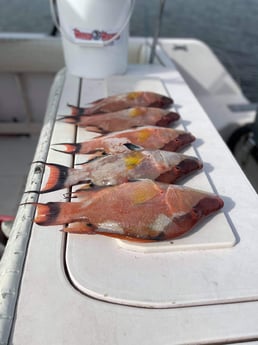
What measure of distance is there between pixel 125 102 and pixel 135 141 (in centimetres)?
43

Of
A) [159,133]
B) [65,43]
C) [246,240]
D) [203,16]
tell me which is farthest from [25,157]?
[203,16]

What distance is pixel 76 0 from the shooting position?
66.9 inches

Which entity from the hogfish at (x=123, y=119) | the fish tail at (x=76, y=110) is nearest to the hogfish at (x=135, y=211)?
the hogfish at (x=123, y=119)

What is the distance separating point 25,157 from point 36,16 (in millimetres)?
6725

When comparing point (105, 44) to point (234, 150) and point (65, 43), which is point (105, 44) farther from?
→ point (234, 150)

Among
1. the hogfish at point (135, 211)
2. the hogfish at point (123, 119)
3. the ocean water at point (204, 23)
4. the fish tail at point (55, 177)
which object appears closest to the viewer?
the hogfish at point (135, 211)

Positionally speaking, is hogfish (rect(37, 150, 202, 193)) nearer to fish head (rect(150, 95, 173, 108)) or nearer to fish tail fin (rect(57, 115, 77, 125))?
fish tail fin (rect(57, 115, 77, 125))

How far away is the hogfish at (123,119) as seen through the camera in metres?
1.43

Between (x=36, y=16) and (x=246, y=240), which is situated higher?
(x=246, y=240)

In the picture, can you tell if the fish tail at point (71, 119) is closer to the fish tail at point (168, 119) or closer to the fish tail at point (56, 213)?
the fish tail at point (168, 119)

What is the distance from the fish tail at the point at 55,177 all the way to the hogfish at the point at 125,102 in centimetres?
56

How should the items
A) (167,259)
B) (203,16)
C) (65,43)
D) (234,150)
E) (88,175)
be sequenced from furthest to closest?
1. (203,16)
2. (234,150)
3. (65,43)
4. (88,175)
5. (167,259)

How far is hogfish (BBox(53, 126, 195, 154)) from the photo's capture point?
1.23m

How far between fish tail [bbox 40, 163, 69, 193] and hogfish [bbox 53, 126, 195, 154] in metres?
0.16
